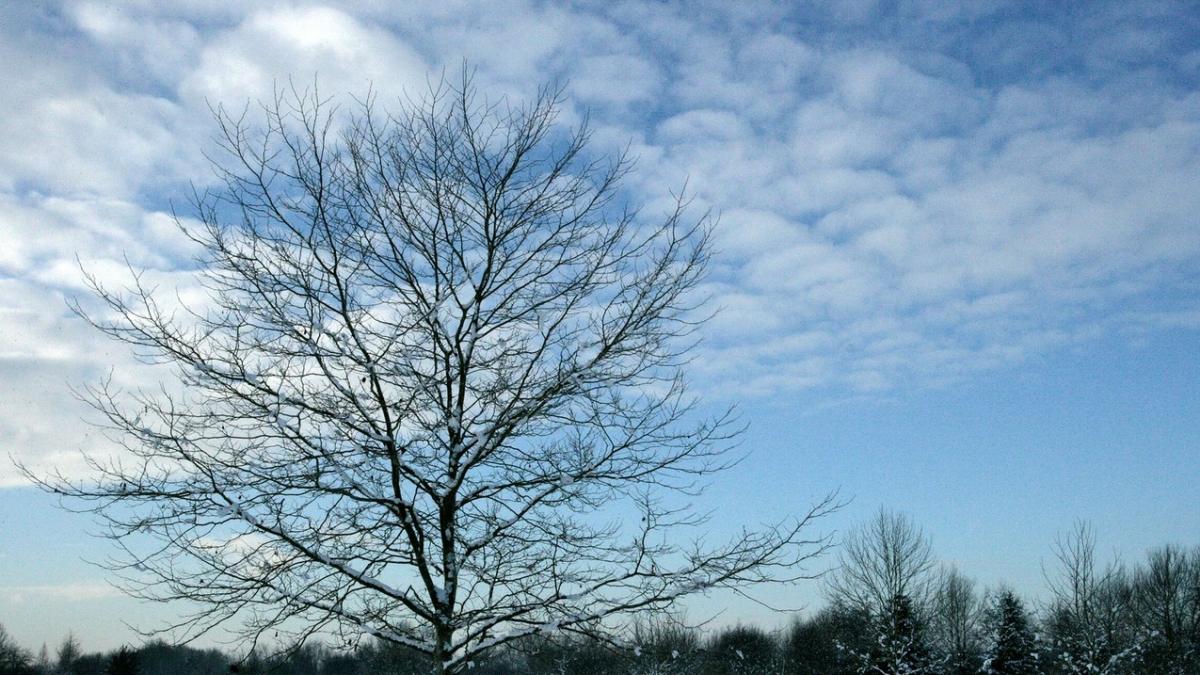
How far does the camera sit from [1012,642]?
152 feet

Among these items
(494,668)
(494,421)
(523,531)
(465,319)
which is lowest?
(494,668)

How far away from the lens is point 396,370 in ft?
23.4

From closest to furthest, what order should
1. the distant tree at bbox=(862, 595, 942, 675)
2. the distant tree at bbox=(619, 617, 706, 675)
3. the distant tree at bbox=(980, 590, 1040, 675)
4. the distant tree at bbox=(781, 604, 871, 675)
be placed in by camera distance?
1. the distant tree at bbox=(619, 617, 706, 675)
2. the distant tree at bbox=(862, 595, 942, 675)
3. the distant tree at bbox=(781, 604, 871, 675)
4. the distant tree at bbox=(980, 590, 1040, 675)

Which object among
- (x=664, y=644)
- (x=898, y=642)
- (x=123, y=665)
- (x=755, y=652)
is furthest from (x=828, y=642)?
(x=664, y=644)

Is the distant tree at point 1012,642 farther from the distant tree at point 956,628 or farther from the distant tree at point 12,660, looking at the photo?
the distant tree at point 12,660

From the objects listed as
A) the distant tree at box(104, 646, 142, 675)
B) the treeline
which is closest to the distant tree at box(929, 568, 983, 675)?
the treeline

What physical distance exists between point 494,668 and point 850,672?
1646 inches

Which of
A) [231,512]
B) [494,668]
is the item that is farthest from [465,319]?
[494,668]

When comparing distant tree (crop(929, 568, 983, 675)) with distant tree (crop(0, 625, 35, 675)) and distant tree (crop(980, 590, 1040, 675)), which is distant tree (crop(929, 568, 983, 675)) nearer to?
distant tree (crop(980, 590, 1040, 675))

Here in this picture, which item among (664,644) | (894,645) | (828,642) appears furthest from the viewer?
(828,642)

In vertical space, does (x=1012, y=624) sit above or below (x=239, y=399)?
below

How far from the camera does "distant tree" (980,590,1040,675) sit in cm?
4466

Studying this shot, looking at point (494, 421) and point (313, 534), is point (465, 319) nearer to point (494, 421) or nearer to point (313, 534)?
point (494, 421)

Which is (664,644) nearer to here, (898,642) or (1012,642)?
(898,642)
